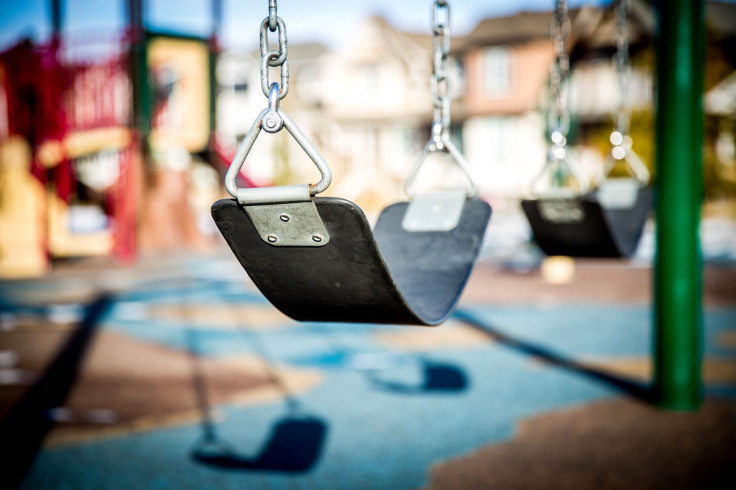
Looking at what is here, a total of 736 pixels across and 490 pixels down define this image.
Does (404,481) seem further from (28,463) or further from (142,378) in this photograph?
(142,378)

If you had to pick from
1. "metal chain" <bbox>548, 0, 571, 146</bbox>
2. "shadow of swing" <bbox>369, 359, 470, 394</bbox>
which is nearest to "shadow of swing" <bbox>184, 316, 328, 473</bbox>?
"shadow of swing" <bbox>369, 359, 470, 394</bbox>

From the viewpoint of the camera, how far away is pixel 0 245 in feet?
31.6

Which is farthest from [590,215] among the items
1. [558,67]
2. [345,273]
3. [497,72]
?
[497,72]

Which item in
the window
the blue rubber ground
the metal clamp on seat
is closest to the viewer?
the metal clamp on seat

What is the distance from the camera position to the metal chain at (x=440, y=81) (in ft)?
6.03

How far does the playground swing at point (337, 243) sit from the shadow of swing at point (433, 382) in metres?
2.15

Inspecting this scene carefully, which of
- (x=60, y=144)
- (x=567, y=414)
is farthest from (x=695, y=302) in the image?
(x=60, y=144)

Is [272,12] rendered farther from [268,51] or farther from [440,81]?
[440,81]

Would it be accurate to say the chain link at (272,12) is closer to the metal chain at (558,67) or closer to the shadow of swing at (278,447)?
the metal chain at (558,67)

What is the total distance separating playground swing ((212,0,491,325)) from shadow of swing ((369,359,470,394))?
2.15 meters

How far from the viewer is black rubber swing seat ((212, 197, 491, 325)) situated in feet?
4.39

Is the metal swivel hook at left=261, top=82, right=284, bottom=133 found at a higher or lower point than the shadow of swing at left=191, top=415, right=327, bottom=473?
higher

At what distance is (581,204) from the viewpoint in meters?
2.55

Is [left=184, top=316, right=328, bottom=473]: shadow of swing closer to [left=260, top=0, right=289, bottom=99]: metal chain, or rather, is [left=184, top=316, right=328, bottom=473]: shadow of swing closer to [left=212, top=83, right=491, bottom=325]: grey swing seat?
[left=212, top=83, right=491, bottom=325]: grey swing seat
